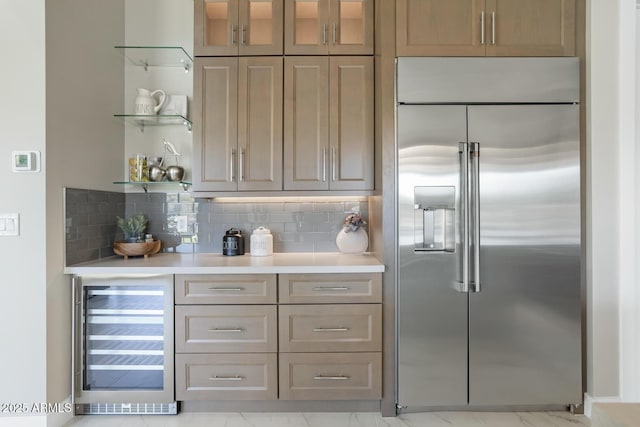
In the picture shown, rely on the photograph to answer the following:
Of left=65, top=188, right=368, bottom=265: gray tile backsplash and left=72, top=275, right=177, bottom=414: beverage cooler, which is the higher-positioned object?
left=65, top=188, right=368, bottom=265: gray tile backsplash

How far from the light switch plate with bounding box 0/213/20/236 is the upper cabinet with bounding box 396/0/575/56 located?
2.41 m

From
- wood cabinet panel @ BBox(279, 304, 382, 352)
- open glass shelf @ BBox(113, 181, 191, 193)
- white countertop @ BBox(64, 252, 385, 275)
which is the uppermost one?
open glass shelf @ BBox(113, 181, 191, 193)

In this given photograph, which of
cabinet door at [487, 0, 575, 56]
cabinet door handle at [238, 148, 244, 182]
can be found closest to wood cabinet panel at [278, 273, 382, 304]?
cabinet door handle at [238, 148, 244, 182]

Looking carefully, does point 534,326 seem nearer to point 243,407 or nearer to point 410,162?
point 410,162

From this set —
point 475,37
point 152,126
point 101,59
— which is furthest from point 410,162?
point 101,59

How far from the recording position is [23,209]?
1.96 m

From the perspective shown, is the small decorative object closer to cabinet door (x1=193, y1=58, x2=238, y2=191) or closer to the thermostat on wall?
cabinet door (x1=193, y1=58, x2=238, y2=191)

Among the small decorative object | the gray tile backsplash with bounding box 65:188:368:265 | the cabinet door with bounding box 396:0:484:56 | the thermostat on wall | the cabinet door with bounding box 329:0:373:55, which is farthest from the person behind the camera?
the gray tile backsplash with bounding box 65:188:368:265

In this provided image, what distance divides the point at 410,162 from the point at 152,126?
2019mm

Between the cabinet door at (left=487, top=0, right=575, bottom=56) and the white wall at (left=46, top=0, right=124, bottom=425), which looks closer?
the white wall at (left=46, top=0, right=124, bottom=425)

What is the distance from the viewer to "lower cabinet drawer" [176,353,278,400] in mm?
2143

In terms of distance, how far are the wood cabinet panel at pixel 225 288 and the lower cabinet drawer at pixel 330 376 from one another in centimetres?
40

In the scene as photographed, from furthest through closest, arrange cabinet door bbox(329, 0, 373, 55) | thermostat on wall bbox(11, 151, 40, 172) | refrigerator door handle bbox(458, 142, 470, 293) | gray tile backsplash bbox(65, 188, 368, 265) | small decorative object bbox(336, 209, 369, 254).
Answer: gray tile backsplash bbox(65, 188, 368, 265) → small decorative object bbox(336, 209, 369, 254) → cabinet door bbox(329, 0, 373, 55) → refrigerator door handle bbox(458, 142, 470, 293) → thermostat on wall bbox(11, 151, 40, 172)

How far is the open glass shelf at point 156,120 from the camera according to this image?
2525 millimetres
